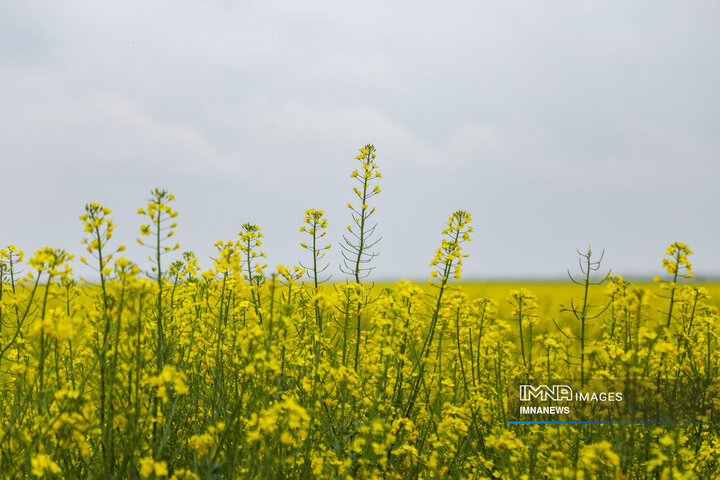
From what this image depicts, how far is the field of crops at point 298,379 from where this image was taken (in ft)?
9.29

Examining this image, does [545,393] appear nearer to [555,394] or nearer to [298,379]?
[555,394]

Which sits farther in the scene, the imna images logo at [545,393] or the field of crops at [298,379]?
the imna images logo at [545,393]

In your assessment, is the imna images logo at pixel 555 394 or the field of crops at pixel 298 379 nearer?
the field of crops at pixel 298 379

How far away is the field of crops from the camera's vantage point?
2832 mm

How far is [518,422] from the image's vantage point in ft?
13.5

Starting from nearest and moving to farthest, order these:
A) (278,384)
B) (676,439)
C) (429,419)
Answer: (676,439) → (278,384) → (429,419)

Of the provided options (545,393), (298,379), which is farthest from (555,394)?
(298,379)

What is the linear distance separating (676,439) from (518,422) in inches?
61.6

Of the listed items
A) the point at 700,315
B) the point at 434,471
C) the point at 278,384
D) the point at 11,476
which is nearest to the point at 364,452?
the point at 434,471

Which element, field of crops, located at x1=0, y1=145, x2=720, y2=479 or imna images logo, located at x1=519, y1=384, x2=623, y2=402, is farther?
imna images logo, located at x1=519, y1=384, x2=623, y2=402

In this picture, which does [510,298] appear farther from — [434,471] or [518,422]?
[434,471]

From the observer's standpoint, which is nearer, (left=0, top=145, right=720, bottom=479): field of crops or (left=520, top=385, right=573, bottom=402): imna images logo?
(left=0, top=145, right=720, bottom=479): field of crops

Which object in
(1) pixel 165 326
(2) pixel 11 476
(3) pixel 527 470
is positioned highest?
(1) pixel 165 326

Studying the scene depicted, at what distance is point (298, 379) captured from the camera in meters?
4.15
